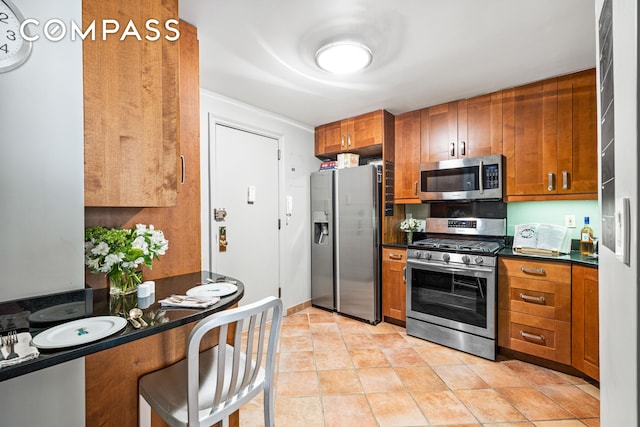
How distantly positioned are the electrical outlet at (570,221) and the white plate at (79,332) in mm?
3246

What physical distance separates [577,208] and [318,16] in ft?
8.64

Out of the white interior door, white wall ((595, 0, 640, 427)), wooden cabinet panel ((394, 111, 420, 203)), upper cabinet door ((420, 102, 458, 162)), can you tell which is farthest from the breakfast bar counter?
upper cabinet door ((420, 102, 458, 162))

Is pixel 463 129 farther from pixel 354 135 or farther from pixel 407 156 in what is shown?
pixel 354 135

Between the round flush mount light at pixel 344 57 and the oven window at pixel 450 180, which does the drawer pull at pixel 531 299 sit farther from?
the round flush mount light at pixel 344 57

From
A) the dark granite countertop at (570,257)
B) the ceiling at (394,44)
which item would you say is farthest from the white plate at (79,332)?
the dark granite countertop at (570,257)

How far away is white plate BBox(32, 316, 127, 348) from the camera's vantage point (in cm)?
84

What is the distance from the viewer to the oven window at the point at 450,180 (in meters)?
2.70

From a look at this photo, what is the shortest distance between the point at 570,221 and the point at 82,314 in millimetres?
3412

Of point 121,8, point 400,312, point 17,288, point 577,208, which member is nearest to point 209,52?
point 121,8

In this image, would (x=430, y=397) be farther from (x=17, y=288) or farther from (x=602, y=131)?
(x=17, y=288)

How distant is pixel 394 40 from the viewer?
182 cm

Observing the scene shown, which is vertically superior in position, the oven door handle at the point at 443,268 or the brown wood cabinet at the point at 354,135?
the brown wood cabinet at the point at 354,135

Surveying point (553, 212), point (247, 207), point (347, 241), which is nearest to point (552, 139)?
point (553, 212)

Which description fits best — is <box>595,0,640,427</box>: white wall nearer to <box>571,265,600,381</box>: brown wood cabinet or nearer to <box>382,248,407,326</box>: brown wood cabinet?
<box>571,265,600,381</box>: brown wood cabinet
